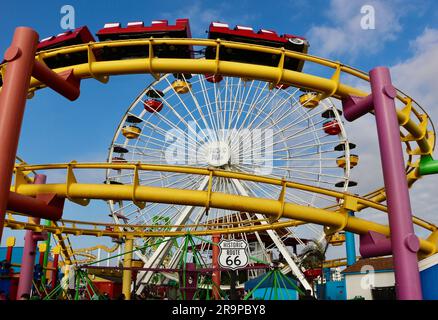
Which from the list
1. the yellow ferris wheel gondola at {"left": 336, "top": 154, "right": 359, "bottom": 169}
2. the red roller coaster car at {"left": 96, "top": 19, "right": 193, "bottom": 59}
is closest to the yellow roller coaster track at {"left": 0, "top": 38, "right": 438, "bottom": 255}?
the red roller coaster car at {"left": 96, "top": 19, "right": 193, "bottom": 59}

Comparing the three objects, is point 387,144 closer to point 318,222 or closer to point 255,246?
point 318,222

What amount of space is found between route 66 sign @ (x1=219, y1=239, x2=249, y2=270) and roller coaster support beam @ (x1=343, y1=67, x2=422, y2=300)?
2.72 metres

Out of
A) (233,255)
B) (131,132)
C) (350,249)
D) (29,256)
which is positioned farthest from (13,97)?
(350,249)

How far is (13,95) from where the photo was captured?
250 inches

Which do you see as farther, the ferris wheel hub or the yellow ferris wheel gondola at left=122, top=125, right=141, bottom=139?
the yellow ferris wheel gondola at left=122, top=125, right=141, bottom=139

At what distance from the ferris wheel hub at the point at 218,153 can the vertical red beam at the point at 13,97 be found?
14385mm

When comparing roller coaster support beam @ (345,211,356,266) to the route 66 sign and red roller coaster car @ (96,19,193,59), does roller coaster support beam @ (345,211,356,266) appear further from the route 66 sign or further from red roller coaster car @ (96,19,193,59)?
the route 66 sign

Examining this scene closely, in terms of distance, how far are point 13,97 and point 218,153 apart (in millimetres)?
15076

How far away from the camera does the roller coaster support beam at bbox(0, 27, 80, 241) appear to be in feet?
19.8

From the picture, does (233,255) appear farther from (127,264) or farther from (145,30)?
(127,264)

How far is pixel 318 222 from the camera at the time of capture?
846cm
